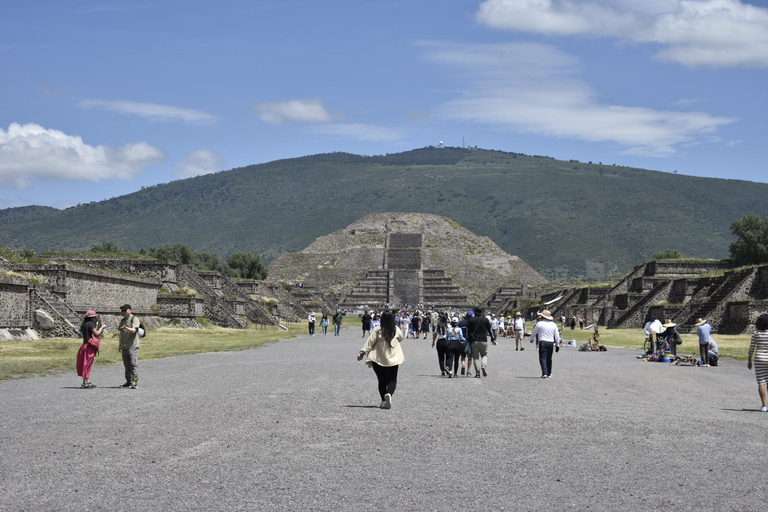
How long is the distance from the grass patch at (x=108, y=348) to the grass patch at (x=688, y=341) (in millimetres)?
13808

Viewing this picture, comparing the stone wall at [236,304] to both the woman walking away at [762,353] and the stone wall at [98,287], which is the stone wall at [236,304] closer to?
the stone wall at [98,287]

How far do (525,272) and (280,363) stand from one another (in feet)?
262

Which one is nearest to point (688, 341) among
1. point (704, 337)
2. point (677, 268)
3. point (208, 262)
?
point (704, 337)

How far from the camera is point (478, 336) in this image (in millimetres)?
19750

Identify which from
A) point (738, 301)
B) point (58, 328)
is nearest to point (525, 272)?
point (738, 301)

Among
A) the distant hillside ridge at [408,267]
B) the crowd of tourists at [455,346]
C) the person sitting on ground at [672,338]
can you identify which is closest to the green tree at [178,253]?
the distant hillside ridge at [408,267]

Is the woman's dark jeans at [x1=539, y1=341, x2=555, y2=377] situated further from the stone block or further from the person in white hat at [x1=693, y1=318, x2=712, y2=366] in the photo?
the stone block

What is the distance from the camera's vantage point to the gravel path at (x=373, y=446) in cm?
740

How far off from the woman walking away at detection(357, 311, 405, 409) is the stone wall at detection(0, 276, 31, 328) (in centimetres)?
1692

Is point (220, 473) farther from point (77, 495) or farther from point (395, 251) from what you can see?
point (395, 251)

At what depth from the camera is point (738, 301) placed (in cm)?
3775

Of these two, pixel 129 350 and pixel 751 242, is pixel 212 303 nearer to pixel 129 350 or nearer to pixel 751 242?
pixel 129 350

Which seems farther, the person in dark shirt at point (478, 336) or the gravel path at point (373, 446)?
the person in dark shirt at point (478, 336)

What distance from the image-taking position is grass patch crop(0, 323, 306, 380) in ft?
64.8
